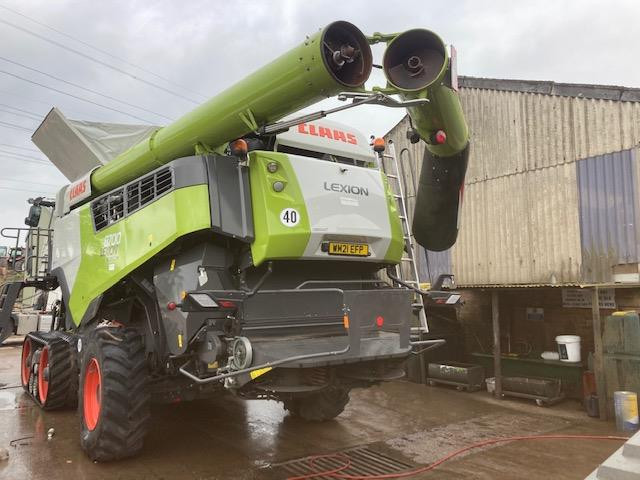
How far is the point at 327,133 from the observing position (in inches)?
201

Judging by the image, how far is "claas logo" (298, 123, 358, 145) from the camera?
4.92 metres

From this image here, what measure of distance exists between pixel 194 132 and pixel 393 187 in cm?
242

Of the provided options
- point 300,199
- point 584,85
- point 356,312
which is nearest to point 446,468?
point 356,312

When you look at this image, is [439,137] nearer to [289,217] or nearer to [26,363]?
[289,217]

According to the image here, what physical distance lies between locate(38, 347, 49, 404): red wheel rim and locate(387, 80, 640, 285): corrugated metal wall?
19.6 ft

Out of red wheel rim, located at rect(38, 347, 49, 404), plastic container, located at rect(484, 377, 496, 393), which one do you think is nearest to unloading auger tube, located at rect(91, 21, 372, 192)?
red wheel rim, located at rect(38, 347, 49, 404)

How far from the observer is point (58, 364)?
259 inches

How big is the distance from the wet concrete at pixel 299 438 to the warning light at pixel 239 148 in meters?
2.78

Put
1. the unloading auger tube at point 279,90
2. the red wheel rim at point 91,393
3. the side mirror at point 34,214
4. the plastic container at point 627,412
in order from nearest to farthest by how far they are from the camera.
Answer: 1. the unloading auger tube at point 279,90
2. the red wheel rim at point 91,393
3. the plastic container at point 627,412
4. the side mirror at point 34,214

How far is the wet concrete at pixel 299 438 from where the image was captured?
478 centimetres

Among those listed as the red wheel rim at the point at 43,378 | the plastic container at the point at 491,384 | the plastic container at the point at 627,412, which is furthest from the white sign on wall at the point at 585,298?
the red wheel rim at the point at 43,378

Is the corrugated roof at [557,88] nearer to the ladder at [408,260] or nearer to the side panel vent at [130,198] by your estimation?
the ladder at [408,260]

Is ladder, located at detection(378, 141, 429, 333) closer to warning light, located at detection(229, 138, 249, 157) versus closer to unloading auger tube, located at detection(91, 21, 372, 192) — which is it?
warning light, located at detection(229, 138, 249, 157)

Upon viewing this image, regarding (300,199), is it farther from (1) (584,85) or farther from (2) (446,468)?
(1) (584,85)
